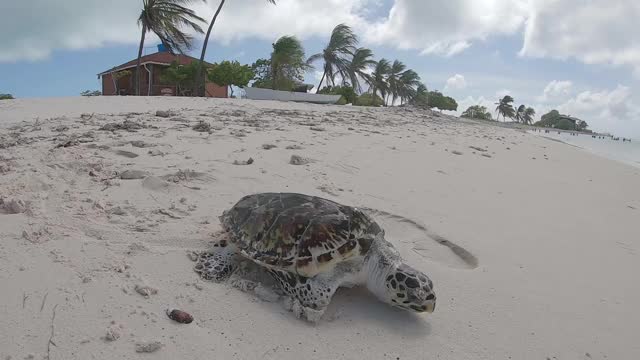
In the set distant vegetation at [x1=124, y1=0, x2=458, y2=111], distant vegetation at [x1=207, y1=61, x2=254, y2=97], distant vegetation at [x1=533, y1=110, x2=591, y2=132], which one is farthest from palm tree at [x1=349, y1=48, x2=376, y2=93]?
distant vegetation at [x1=533, y1=110, x2=591, y2=132]

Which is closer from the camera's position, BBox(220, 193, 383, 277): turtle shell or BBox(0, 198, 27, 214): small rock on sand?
BBox(220, 193, 383, 277): turtle shell

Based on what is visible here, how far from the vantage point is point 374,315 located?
2486mm

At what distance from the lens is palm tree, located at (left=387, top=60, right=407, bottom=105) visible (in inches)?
1772

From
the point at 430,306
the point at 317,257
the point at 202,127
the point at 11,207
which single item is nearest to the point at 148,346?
the point at 317,257

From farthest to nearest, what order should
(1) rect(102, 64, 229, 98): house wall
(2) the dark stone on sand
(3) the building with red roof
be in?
1. (1) rect(102, 64, 229, 98): house wall
2. (3) the building with red roof
3. (2) the dark stone on sand

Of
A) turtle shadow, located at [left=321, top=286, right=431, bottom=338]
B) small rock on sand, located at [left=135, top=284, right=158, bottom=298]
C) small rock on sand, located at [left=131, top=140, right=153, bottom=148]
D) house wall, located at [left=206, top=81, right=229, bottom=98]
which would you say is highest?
house wall, located at [left=206, top=81, right=229, bottom=98]

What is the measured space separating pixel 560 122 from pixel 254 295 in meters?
81.6

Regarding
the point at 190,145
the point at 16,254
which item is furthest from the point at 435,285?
the point at 190,145

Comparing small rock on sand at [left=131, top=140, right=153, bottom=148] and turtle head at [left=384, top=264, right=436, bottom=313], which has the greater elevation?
small rock on sand at [left=131, top=140, right=153, bottom=148]

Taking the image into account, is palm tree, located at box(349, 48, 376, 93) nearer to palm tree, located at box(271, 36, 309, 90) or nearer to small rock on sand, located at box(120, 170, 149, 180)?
palm tree, located at box(271, 36, 309, 90)

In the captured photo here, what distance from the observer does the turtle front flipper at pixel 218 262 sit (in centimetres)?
264

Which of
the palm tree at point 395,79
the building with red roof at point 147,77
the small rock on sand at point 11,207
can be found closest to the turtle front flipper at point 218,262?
the small rock on sand at point 11,207

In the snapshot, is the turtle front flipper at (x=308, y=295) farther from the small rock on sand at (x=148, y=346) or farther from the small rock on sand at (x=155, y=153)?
the small rock on sand at (x=155, y=153)

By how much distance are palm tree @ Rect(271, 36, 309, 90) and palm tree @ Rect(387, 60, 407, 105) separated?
62.7 ft
